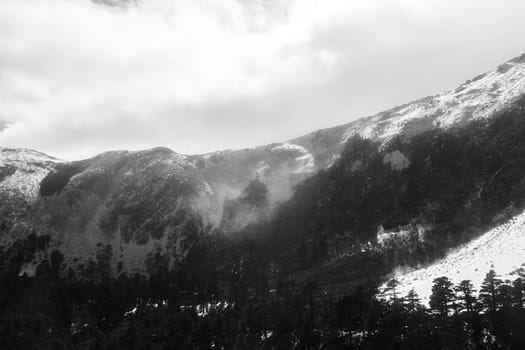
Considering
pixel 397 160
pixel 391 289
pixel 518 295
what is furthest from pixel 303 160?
pixel 518 295

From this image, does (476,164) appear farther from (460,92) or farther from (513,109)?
(460,92)

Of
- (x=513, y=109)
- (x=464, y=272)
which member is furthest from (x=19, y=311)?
(x=513, y=109)

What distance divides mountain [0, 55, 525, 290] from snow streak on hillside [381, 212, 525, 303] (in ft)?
19.6

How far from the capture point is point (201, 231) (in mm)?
164875

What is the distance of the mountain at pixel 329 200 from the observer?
109938mm

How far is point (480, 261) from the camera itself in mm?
81500

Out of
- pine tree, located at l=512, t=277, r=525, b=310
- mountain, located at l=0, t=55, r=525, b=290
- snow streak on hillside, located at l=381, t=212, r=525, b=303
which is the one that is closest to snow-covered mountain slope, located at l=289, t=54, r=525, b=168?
mountain, located at l=0, t=55, r=525, b=290

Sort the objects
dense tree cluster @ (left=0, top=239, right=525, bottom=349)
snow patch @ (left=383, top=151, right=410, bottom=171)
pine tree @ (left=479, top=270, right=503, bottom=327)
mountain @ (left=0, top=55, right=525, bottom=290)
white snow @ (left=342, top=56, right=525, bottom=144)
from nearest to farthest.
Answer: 1. pine tree @ (left=479, top=270, right=503, bottom=327)
2. dense tree cluster @ (left=0, top=239, right=525, bottom=349)
3. mountain @ (left=0, top=55, right=525, bottom=290)
4. snow patch @ (left=383, top=151, right=410, bottom=171)
5. white snow @ (left=342, top=56, right=525, bottom=144)

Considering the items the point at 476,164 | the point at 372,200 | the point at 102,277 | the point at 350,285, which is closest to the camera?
the point at 350,285

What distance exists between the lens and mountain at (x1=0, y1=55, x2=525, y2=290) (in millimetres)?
109938

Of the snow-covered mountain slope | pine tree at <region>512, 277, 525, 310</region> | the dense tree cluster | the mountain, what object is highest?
the snow-covered mountain slope

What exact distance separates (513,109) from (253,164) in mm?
99950

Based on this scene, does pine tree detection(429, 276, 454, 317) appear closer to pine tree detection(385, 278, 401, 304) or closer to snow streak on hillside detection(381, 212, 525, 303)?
pine tree detection(385, 278, 401, 304)

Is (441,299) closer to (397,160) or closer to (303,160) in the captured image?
(397,160)
